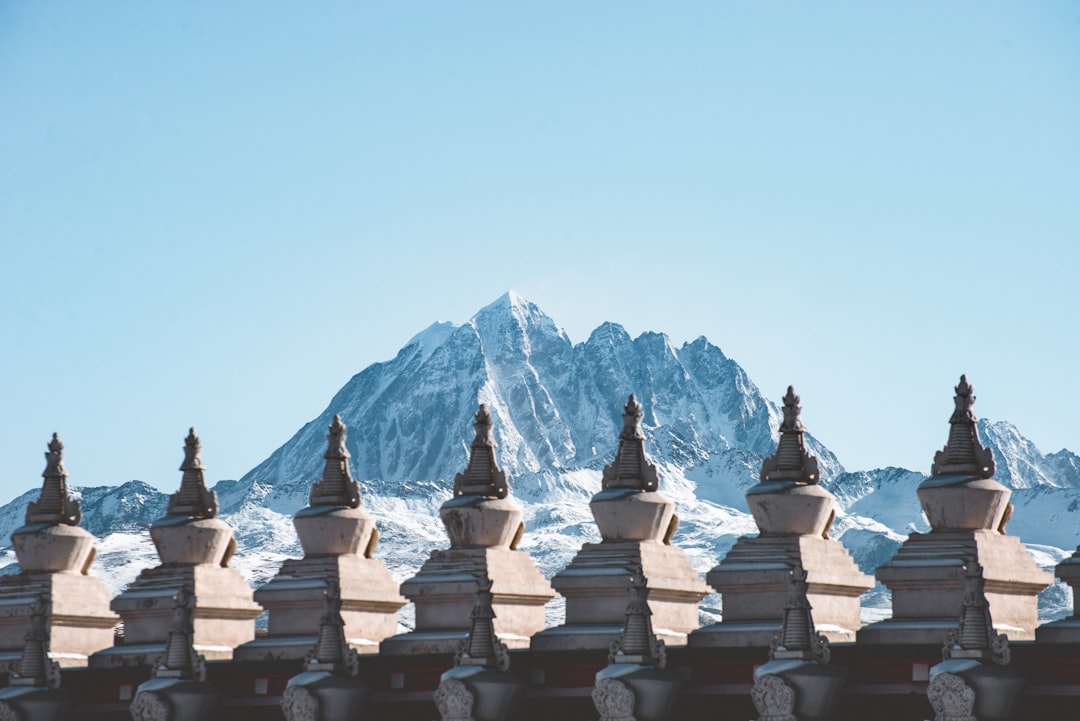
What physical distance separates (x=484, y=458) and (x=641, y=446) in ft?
10.9

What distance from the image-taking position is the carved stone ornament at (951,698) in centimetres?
2959

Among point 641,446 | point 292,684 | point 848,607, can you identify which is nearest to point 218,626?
point 292,684

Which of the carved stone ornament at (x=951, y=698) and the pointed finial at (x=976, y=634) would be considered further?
the pointed finial at (x=976, y=634)

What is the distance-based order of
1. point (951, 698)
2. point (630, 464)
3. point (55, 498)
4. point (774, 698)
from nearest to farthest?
point (951, 698), point (774, 698), point (630, 464), point (55, 498)

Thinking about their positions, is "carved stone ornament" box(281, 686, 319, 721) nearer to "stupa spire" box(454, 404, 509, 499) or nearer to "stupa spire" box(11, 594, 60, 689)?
"stupa spire" box(454, 404, 509, 499)

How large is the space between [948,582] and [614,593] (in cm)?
609

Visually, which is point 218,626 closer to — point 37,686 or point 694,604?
point 37,686

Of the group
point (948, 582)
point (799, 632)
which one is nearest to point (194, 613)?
point (799, 632)

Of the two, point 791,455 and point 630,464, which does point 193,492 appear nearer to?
point 630,464

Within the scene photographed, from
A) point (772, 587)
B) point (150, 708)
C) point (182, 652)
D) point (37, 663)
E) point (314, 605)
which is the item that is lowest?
point (150, 708)

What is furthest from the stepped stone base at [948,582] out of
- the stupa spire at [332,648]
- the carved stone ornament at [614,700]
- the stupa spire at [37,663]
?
the stupa spire at [37,663]

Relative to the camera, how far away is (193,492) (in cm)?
4256

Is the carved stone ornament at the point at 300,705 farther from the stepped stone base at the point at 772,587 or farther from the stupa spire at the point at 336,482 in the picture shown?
the stepped stone base at the point at 772,587

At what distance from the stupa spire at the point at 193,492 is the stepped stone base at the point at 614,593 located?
9350 millimetres
